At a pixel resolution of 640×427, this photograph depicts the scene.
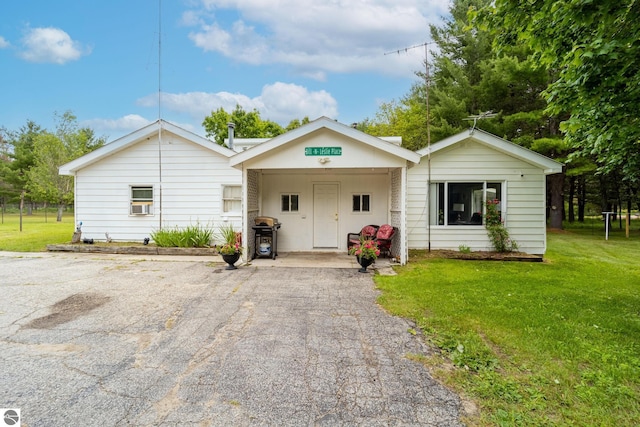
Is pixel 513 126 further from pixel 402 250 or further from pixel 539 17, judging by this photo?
pixel 539 17

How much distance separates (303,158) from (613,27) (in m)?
5.64

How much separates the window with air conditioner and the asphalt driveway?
4.64 metres

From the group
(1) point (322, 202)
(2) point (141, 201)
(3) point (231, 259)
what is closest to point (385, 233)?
(1) point (322, 202)

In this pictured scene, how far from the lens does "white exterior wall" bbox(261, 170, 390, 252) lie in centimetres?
1016

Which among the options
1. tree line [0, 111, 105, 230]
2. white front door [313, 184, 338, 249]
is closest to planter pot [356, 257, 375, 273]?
white front door [313, 184, 338, 249]

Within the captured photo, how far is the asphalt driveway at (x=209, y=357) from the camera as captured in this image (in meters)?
2.38

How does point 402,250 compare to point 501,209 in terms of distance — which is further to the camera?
point 501,209

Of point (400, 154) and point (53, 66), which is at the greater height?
point (53, 66)

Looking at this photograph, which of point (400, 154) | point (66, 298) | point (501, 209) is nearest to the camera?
point (66, 298)

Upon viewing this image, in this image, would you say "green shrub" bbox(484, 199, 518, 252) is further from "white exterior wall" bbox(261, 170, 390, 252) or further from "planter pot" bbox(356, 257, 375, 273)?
"planter pot" bbox(356, 257, 375, 273)

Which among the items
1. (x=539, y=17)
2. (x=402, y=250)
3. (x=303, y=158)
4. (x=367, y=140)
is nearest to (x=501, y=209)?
(x=402, y=250)

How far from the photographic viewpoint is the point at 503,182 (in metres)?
9.39

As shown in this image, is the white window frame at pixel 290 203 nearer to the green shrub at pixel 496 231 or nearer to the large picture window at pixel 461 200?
the large picture window at pixel 461 200

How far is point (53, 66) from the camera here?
1781cm
